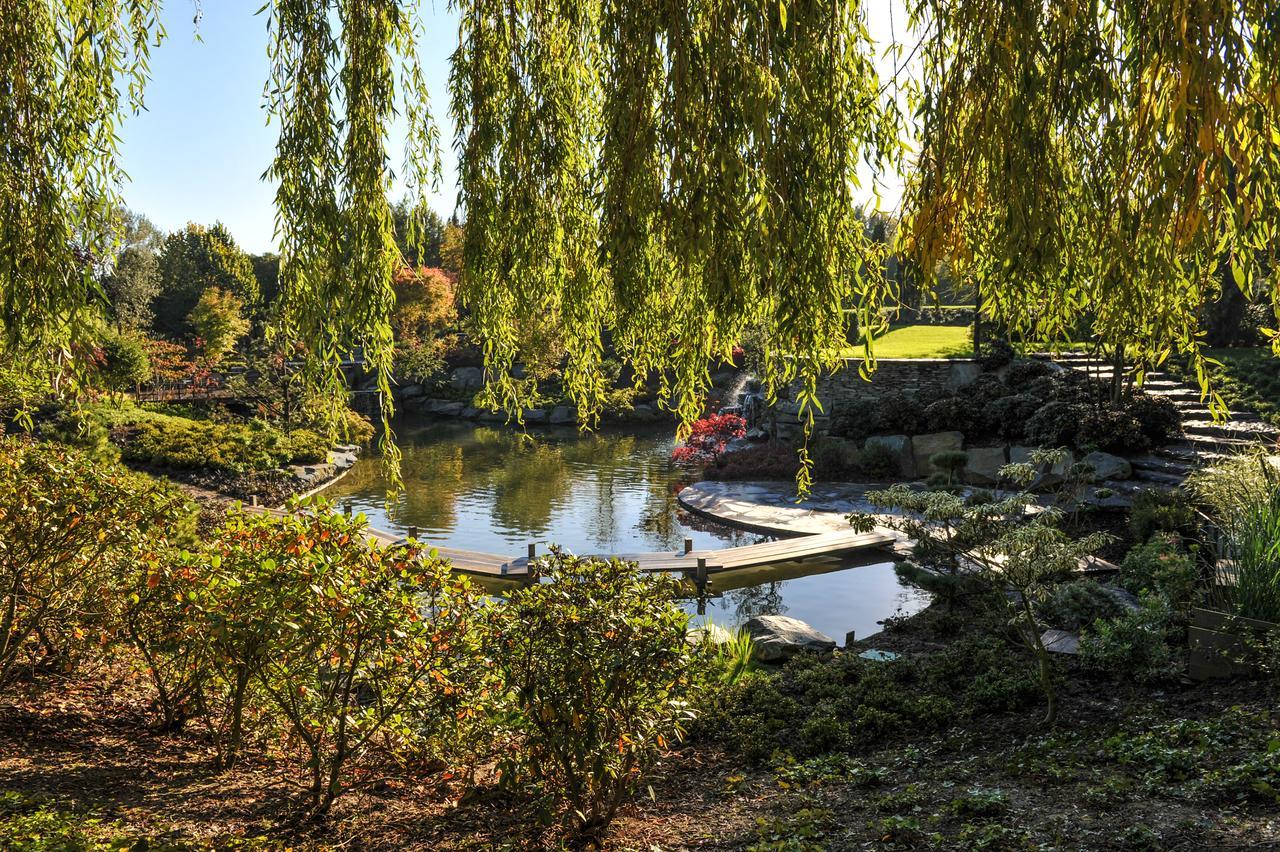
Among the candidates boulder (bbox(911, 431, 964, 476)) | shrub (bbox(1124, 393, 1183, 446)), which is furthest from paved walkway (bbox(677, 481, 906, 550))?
shrub (bbox(1124, 393, 1183, 446))

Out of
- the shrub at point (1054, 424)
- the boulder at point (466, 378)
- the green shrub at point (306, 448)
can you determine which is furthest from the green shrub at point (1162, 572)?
the boulder at point (466, 378)

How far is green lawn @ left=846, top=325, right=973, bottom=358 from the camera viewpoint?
17688 millimetres

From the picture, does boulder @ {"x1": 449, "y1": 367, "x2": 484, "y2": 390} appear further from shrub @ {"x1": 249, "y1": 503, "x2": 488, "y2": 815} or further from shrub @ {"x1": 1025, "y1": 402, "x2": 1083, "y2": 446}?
shrub @ {"x1": 249, "y1": 503, "x2": 488, "y2": 815}

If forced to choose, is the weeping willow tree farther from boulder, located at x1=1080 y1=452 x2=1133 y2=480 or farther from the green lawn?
→ the green lawn

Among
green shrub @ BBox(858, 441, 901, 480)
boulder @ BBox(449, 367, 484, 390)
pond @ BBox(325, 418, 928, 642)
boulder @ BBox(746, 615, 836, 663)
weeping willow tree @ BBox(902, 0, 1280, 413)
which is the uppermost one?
weeping willow tree @ BBox(902, 0, 1280, 413)

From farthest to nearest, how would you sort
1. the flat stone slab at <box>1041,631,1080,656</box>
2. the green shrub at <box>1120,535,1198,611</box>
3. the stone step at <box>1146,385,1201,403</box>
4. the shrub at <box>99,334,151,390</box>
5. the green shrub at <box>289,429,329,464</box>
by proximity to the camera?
the shrub at <box>99,334,151,390</box> < the green shrub at <box>289,429,329,464</box> < the stone step at <box>1146,385,1201,403</box> < the green shrub at <box>1120,535,1198,611</box> < the flat stone slab at <box>1041,631,1080,656</box>

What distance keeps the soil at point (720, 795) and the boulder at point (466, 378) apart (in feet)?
75.1

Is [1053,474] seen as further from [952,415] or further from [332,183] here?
[332,183]

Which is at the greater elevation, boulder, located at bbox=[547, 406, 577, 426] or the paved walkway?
boulder, located at bbox=[547, 406, 577, 426]

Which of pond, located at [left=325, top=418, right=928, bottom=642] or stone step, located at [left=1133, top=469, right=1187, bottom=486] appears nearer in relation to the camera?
pond, located at [left=325, top=418, right=928, bottom=642]

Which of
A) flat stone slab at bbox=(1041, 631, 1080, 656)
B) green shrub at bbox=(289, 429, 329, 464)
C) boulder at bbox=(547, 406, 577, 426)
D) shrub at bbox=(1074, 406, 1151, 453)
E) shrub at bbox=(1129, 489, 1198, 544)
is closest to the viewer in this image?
flat stone slab at bbox=(1041, 631, 1080, 656)

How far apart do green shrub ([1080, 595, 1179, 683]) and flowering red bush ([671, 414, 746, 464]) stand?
1084 centimetres

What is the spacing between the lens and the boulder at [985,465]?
531 inches

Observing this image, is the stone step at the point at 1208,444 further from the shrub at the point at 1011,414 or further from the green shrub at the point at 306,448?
the green shrub at the point at 306,448
